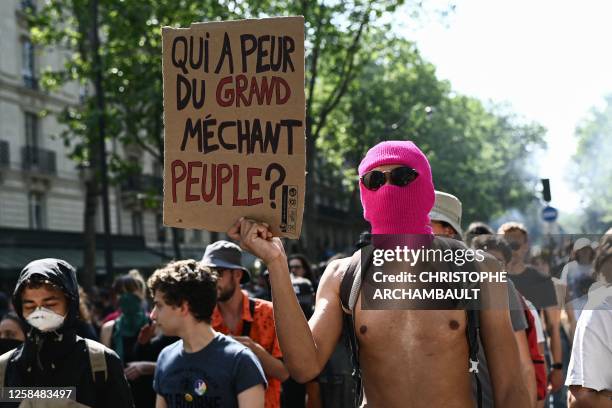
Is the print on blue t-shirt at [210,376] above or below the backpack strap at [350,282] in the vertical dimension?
below

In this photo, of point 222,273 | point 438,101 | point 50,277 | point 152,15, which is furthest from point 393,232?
point 438,101

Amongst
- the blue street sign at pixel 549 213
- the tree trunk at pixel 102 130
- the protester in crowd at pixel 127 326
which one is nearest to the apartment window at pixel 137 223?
the tree trunk at pixel 102 130

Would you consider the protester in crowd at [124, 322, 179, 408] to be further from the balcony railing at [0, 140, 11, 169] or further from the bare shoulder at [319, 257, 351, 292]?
the balcony railing at [0, 140, 11, 169]

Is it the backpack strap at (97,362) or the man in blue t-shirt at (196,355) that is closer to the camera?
the backpack strap at (97,362)

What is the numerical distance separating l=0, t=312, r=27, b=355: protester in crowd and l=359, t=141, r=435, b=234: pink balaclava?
10.3ft

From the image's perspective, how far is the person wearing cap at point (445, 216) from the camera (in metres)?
4.15

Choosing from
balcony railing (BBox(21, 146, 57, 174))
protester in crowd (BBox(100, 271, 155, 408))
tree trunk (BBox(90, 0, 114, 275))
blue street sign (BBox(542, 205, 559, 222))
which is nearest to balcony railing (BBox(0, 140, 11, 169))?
balcony railing (BBox(21, 146, 57, 174))

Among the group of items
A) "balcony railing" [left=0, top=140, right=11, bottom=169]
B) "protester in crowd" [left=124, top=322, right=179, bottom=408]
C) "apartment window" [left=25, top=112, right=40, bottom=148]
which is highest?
"apartment window" [left=25, top=112, right=40, bottom=148]

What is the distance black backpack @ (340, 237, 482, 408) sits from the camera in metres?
2.97

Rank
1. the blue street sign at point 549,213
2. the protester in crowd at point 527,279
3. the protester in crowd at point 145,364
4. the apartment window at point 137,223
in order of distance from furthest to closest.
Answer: the apartment window at point 137,223, the blue street sign at point 549,213, the protester in crowd at point 145,364, the protester in crowd at point 527,279

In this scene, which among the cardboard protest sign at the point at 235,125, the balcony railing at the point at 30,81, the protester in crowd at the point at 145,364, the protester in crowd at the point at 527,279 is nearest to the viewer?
the cardboard protest sign at the point at 235,125

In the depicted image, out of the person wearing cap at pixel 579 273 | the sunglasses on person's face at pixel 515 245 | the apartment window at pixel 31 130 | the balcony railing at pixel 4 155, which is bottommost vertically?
the person wearing cap at pixel 579 273

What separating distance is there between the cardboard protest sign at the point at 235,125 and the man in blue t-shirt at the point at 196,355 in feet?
4.47

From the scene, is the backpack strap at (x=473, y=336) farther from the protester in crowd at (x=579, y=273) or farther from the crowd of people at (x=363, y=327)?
the protester in crowd at (x=579, y=273)
